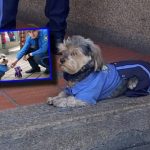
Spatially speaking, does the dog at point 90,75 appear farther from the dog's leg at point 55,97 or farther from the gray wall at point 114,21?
the gray wall at point 114,21

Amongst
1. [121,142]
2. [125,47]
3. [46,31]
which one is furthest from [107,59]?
[121,142]

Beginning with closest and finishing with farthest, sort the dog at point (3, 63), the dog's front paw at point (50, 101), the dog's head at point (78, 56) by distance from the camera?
the dog's head at point (78, 56), the dog's front paw at point (50, 101), the dog at point (3, 63)

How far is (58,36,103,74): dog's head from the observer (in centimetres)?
405

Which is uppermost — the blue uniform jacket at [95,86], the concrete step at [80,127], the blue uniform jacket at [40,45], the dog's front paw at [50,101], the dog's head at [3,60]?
the blue uniform jacket at [40,45]

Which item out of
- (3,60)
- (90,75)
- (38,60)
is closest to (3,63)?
(3,60)

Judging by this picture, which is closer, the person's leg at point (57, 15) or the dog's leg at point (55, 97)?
the dog's leg at point (55, 97)

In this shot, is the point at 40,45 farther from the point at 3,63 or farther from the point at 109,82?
the point at 109,82

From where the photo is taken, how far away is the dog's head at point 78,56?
4.05 metres

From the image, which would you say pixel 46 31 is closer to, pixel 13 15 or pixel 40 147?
pixel 13 15

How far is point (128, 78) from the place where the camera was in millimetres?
4312

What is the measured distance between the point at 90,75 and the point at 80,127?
0.43 metres

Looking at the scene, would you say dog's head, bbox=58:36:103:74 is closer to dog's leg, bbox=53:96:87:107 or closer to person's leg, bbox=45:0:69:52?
dog's leg, bbox=53:96:87:107

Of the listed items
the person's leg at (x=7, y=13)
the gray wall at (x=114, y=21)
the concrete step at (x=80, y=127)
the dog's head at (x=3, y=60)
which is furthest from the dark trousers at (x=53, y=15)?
the concrete step at (x=80, y=127)

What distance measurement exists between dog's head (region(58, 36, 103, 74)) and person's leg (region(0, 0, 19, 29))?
1.22 metres
